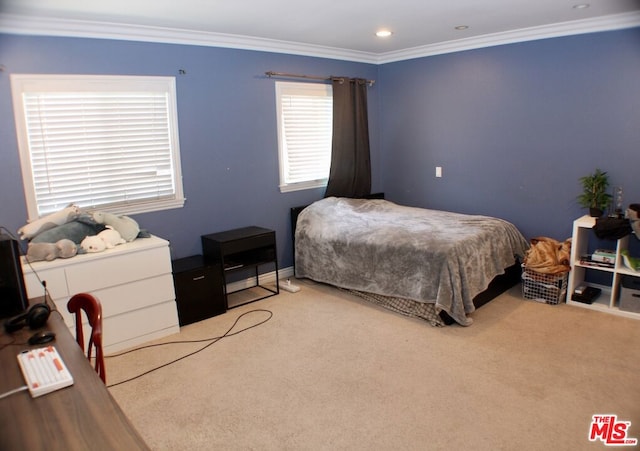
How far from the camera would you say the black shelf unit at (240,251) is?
155 inches

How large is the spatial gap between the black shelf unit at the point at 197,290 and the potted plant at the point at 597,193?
10.9 ft

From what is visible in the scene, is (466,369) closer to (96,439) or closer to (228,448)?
(228,448)

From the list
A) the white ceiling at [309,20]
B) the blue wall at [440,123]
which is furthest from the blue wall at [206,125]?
the white ceiling at [309,20]

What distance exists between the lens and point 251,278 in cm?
458

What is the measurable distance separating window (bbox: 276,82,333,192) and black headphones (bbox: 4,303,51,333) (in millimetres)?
3023

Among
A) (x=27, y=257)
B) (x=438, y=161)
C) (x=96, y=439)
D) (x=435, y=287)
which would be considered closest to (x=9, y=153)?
(x=27, y=257)

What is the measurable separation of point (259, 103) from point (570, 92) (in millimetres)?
2930

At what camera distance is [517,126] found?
4488 mm

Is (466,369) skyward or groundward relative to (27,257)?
groundward

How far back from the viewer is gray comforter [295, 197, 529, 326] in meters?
3.52

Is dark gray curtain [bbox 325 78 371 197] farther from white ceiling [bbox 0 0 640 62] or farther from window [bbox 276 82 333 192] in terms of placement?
white ceiling [bbox 0 0 640 62]

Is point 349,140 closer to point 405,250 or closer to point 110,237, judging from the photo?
point 405,250

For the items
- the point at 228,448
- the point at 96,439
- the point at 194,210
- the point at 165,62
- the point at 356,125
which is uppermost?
the point at 165,62

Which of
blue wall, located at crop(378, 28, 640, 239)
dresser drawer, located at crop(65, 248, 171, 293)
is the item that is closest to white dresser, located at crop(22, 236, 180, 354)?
→ dresser drawer, located at crop(65, 248, 171, 293)
